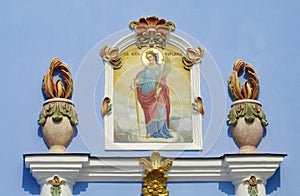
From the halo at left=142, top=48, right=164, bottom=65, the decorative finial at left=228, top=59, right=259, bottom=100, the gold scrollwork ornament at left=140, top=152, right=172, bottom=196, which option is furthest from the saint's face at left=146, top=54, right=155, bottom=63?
the gold scrollwork ornament at left=140, top=152, right=172, bottom=196

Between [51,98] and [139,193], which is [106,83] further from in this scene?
[139,193]

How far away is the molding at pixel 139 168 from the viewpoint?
6047 mm

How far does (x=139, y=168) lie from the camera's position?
20.2 ft

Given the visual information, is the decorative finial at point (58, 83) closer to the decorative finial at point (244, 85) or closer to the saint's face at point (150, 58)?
the saint's face at point (150, 58)

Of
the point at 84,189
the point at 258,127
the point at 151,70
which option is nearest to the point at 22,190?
the point at 84,189

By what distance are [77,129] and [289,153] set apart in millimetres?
1542

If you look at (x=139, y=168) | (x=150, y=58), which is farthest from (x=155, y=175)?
(x=150, y=58)

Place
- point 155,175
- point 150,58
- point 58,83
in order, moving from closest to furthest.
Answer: point 155,175, point 58,83, point 150,58

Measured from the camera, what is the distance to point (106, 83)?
6.45 meters

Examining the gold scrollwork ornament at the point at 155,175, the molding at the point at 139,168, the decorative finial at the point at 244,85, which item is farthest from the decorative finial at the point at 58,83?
the decorative finial at the point at 244,85

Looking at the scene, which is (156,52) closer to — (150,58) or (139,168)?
(150,58)

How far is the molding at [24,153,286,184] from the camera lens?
19.8 feet

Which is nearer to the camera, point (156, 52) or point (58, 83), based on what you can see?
point (58, 83)

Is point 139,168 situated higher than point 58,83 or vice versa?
point 58,83
